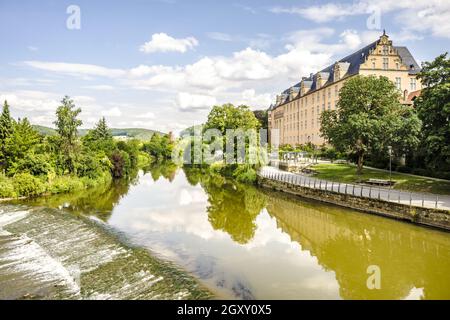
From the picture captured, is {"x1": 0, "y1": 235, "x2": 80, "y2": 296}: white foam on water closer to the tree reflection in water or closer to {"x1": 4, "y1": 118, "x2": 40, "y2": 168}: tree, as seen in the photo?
the tree reflection in water

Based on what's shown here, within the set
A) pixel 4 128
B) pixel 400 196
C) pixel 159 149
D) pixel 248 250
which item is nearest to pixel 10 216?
pixel 4 128

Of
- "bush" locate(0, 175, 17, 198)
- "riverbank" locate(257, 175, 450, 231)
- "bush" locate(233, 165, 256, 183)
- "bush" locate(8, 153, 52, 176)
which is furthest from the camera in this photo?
"bush" locate(233, 165, 256, 183)

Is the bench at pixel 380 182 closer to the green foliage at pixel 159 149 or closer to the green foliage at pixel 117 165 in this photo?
the green foliage at pixel 117 165

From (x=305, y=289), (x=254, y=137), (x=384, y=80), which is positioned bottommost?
(x=305, y=289)

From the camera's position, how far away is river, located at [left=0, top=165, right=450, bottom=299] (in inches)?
452

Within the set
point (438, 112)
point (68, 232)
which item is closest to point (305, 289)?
point (68, 232)

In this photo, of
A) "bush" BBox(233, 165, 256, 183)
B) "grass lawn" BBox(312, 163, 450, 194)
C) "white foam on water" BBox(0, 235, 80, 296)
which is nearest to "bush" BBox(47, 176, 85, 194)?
"white foam on water" BBox(0, 235, 80, 296)

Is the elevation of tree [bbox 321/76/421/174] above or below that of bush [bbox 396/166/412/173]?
above

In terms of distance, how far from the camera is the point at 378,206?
21.6m

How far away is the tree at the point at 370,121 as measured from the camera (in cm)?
2797

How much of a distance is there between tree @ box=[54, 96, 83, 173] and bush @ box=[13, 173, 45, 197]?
536 cm

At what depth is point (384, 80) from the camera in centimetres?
3152
